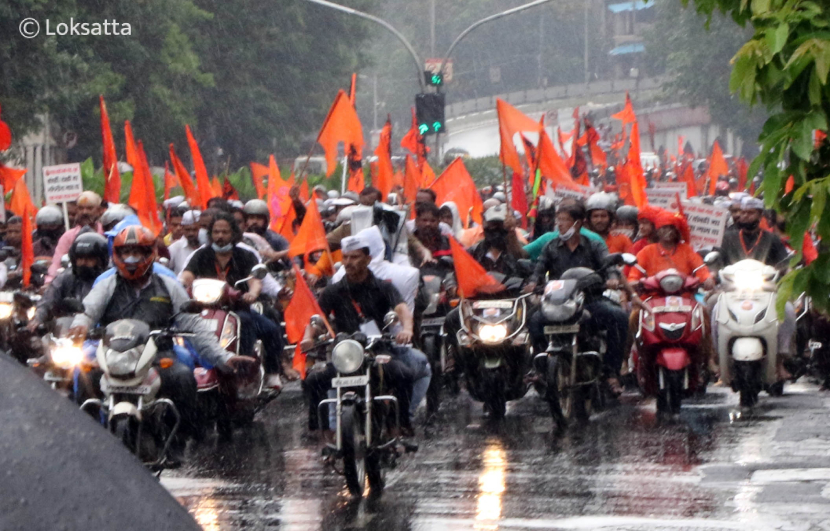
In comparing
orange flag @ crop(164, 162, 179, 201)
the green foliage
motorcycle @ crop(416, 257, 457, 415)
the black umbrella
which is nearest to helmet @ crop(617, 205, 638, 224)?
motorcycle @ crop(416, 257, 457, 415)

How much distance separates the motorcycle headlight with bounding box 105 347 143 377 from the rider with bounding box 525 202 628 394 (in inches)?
154

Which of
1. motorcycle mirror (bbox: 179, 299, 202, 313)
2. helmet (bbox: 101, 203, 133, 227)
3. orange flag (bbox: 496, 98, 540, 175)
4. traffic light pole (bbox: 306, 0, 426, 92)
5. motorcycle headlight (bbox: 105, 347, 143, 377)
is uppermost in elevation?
traffic light pole (bbox: 306, 0, 426, 92)

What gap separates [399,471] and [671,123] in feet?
257

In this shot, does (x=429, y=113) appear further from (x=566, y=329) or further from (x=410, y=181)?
(x=566, y=329)

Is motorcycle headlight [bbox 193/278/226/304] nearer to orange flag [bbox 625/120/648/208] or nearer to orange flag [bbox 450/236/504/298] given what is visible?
orange flag [bbox 450/236/504/298]

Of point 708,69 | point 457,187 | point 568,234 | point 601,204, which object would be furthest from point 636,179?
point 708,69

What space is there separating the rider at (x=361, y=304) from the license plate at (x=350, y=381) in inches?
19.1

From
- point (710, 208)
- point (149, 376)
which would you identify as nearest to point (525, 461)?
point (149, 376)

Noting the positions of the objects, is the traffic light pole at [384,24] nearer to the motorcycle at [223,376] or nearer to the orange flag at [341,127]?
the orange flag at [341,127]

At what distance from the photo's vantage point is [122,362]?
759cm

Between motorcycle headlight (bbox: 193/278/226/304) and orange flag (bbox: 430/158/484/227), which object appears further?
orange flag (bbox: 430/158/484/227)

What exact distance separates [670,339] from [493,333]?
4.29 ft

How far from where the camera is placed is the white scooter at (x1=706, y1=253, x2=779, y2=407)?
1100cm

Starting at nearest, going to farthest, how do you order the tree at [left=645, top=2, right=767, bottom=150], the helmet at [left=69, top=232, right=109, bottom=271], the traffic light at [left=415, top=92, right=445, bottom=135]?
the helmet at [left=69, top=232, right=109, bottom=271] → the traffic light at [left=415, top=92, right=445, bottom=135] → the tree at [left=645, top=2, right=767, bottom=150]
